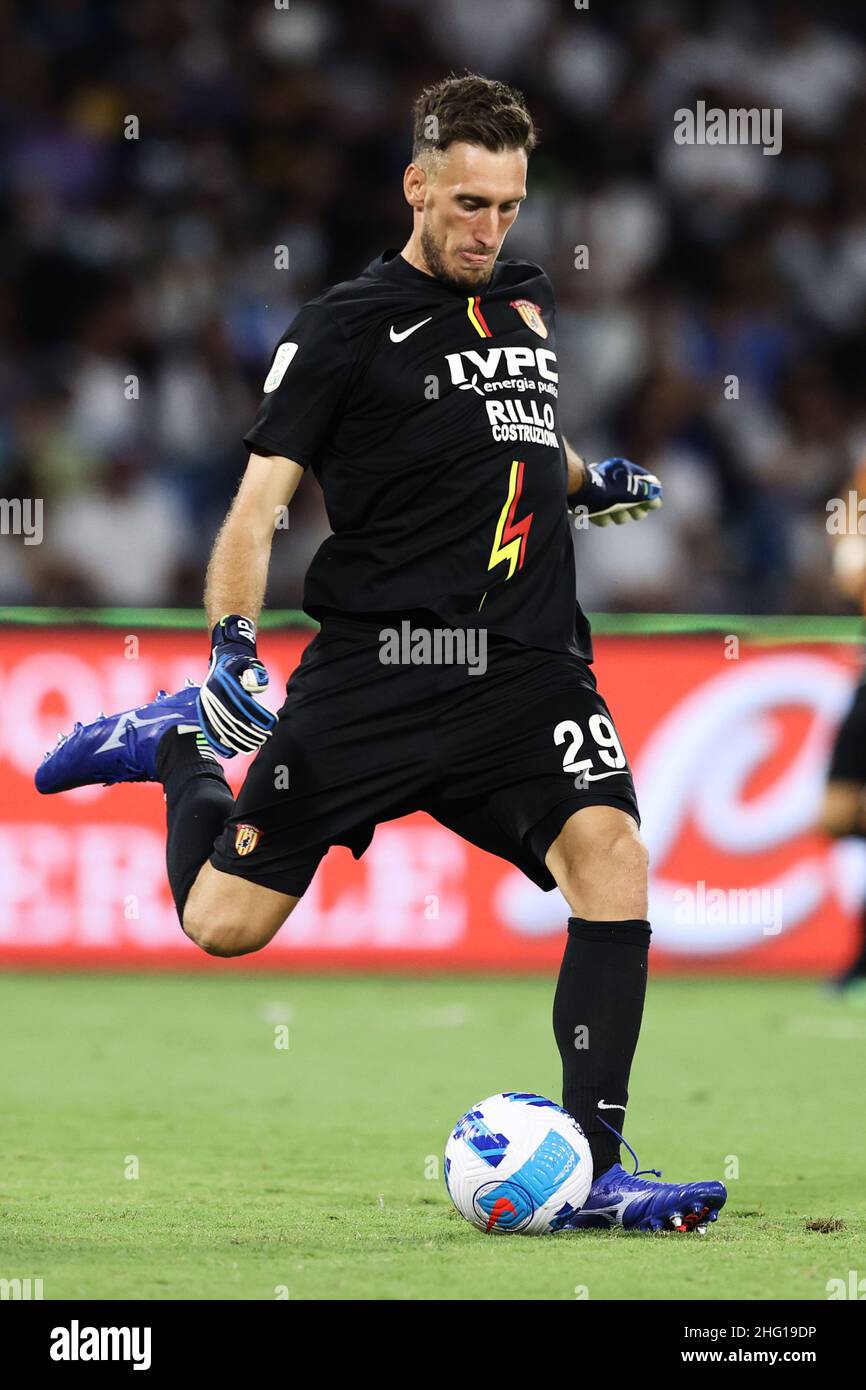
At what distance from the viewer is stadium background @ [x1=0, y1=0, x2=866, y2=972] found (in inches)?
403

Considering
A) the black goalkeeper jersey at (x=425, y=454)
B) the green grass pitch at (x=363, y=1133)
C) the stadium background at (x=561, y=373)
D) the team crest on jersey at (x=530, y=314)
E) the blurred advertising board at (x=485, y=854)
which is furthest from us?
the stadium background at (x=561, y=373)

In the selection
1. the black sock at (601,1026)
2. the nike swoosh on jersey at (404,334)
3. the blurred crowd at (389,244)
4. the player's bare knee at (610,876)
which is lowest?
the black sock at (601,1026)

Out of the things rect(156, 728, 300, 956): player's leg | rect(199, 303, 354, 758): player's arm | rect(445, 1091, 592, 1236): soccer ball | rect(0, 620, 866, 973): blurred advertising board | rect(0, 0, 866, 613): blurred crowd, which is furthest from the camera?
rect(0, 0, 866, 613): blurred crowd

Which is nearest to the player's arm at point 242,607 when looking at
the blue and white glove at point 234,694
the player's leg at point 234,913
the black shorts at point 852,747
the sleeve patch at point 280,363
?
the blue and white glove at point 234,694

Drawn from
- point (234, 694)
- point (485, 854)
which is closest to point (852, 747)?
point (485, 854)

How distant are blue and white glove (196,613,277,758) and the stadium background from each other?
517cm

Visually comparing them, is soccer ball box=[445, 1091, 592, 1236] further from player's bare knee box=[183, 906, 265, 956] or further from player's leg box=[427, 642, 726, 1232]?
player's bare knee box=[183, 906, 265, 956]

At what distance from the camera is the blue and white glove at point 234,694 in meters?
4.90

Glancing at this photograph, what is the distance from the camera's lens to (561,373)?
1308cm

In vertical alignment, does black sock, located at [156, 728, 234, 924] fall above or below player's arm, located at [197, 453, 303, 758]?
below

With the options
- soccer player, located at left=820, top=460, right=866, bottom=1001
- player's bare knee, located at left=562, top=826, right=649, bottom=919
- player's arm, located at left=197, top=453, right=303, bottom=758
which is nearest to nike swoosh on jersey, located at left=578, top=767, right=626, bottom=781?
player's bare knee, located at left=562, top=826, right=649, bottom=919

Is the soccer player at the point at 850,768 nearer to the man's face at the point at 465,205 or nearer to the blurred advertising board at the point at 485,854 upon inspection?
the blurred advertising board at the point at 485,854

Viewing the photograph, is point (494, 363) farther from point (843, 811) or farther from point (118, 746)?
point (843, 811)

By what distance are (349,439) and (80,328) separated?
27.4ft
